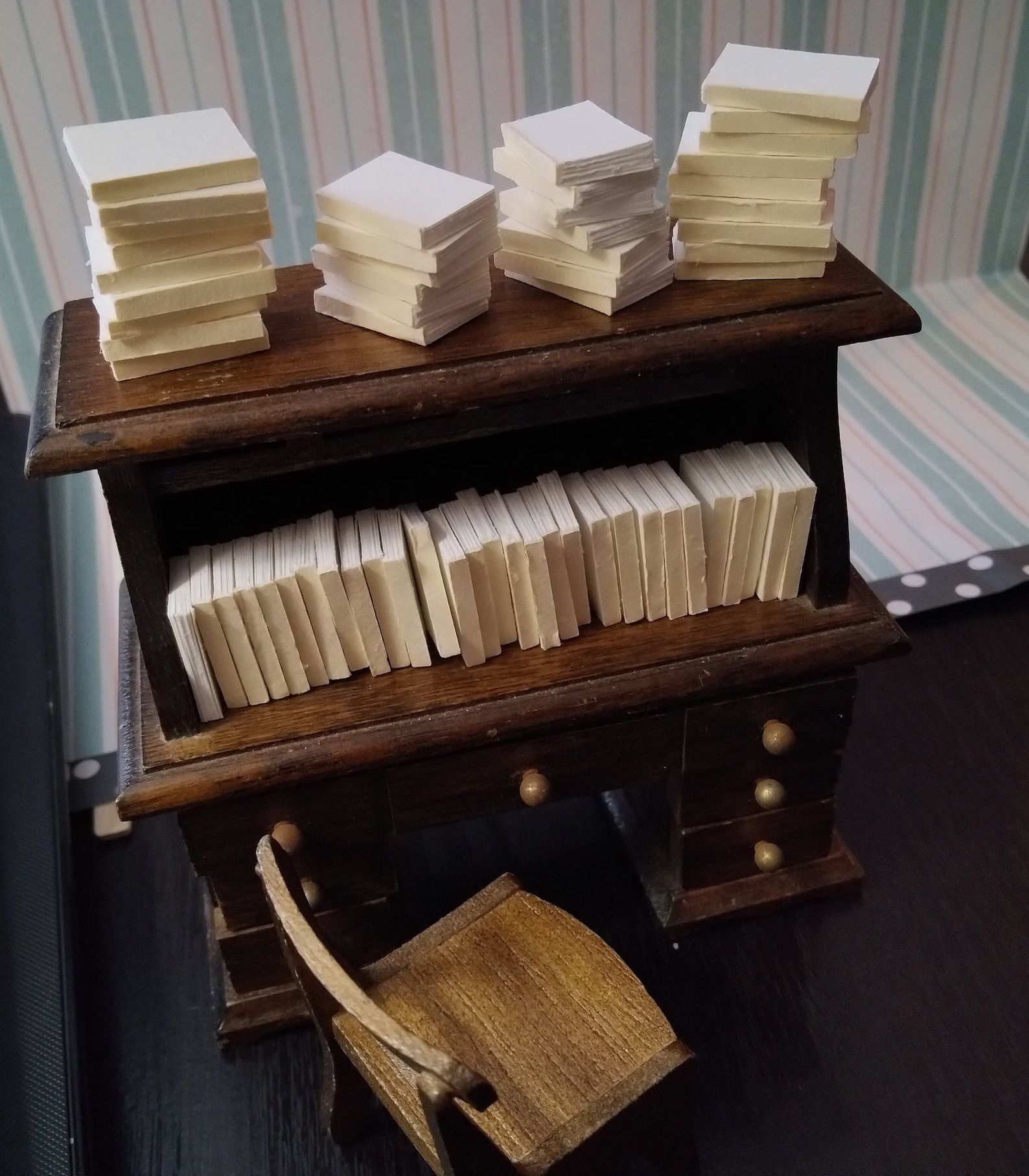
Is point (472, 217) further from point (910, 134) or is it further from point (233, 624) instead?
point (910, 134)

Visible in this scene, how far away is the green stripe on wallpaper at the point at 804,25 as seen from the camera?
303cm

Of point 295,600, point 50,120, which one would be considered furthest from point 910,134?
point 295,600

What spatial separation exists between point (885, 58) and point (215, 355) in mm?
2439

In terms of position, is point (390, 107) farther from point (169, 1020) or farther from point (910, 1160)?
point (910, 1160)

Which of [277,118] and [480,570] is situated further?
[277,118]

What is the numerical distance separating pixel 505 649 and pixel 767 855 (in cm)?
55

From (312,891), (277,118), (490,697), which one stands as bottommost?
(312,891)

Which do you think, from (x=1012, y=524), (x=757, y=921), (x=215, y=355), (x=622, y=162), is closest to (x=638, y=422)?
(x=622, y=162)

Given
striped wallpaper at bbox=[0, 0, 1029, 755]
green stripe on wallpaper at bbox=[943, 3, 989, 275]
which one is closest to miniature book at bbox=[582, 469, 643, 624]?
striped wallpaper at bbox=[0, 0, 1029, 755]

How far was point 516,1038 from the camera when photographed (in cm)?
146

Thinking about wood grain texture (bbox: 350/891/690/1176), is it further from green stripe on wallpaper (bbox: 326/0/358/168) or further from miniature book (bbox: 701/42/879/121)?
green stripe on wallpaper (bbox: 326/0/358/168)

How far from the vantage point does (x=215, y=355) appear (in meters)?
1.42

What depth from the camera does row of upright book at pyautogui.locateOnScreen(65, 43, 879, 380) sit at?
1.32 meters

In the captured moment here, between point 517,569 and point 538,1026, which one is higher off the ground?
point 517,569
